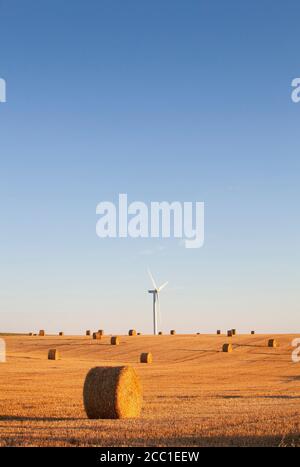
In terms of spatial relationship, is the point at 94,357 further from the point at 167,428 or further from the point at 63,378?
the point at 167,428

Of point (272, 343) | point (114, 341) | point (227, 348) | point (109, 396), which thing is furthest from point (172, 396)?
point (114, 341)

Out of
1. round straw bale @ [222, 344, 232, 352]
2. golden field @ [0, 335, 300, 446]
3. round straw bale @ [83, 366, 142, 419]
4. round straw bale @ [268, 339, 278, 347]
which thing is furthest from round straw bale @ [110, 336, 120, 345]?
round straw bale @ [83, 366, 142, 419]

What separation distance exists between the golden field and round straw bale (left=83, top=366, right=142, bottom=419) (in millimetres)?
494

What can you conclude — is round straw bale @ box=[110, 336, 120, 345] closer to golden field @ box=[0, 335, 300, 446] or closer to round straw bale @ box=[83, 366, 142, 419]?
golden field @ box=[0, 335, 300, 446]

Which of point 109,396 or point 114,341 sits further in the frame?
point 114,341

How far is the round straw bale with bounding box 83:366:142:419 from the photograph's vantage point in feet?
77.4

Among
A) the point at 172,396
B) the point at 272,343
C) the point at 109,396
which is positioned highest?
the point at 109,396

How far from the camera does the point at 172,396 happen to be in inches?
1190

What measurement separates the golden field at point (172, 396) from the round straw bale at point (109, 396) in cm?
49

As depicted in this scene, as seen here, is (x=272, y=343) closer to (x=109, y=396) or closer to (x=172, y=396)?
(x=172, y=396)

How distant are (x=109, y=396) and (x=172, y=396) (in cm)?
710

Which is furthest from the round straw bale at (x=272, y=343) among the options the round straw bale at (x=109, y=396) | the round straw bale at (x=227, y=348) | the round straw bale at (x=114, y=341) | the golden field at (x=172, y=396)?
the round straw bale at (x=109, y=396)
